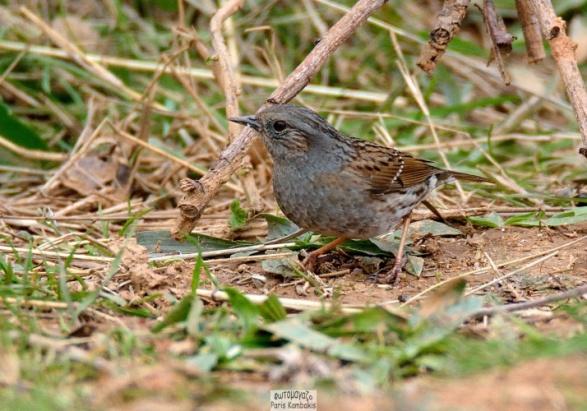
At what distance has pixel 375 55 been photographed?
9.00 meters

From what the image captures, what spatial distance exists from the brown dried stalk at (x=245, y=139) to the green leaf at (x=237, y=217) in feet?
1.80

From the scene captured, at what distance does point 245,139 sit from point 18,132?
2.73 m

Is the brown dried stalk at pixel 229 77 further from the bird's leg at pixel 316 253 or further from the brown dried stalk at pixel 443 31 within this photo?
the brown dried stalk at pixel 443 31

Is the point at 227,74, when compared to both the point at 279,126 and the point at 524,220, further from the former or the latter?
the point at 524,220

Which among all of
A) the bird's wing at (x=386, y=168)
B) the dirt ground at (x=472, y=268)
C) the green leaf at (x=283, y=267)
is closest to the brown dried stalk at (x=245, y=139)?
the dirt ground at (x=472, y=268)

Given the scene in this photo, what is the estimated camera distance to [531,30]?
573 cm

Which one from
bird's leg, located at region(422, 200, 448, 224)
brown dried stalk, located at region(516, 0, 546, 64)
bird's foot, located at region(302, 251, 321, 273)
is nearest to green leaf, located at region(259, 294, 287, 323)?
bird's foot, located at region(302, 251, 321, 273)

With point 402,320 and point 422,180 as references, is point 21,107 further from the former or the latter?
point 402,320

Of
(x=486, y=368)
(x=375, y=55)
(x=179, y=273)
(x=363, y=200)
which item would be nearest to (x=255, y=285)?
(x=179, y=273)

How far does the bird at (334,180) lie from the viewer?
5.14 metres

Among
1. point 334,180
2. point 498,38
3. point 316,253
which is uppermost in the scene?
point 498,38

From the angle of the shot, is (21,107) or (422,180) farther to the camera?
(21,107)

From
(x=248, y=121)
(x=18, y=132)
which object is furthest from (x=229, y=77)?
(x=18, y=132)

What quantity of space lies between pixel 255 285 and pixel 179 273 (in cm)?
41
